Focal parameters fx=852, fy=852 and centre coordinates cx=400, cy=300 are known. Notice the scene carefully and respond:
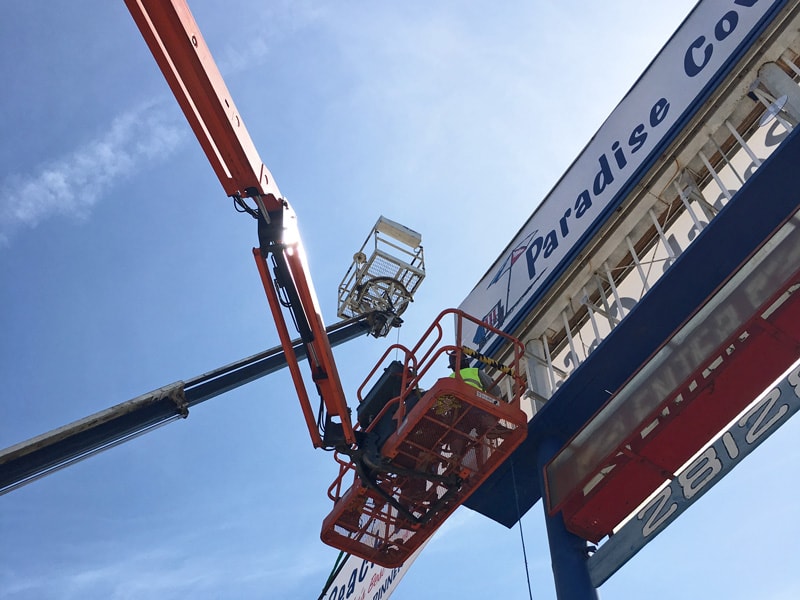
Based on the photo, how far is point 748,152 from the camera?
35.8 ft

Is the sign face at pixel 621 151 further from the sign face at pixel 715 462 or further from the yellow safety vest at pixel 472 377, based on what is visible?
the sign face at pixel 715 462

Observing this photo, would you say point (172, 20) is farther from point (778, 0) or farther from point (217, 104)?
point (778, 0)

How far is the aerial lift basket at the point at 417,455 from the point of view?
967 centimetres

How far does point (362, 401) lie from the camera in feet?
37.2

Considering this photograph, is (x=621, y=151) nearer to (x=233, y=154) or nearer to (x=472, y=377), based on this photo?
(x=472, y=377)

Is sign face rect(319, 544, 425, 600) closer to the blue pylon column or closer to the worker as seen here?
the blue pylon column

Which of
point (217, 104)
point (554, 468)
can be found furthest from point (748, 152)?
point (217, 104)

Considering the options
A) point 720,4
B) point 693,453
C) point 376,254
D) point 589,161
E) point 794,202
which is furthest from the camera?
point 376,254

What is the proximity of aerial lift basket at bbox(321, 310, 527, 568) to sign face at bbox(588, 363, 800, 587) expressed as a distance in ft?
5.60

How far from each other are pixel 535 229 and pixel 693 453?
16.9 ft

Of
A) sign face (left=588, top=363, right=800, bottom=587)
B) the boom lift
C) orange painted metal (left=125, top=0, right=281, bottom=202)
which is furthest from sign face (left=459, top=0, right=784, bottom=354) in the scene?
orange painted metal (left=125, top=0, right=281, bottom=202)

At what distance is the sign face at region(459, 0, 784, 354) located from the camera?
37.2 feet

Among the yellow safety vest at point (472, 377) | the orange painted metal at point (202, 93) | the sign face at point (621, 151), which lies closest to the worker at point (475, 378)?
the yellow safety vest at point (472, 377)

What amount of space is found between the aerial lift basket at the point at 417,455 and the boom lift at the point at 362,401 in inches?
0.6
